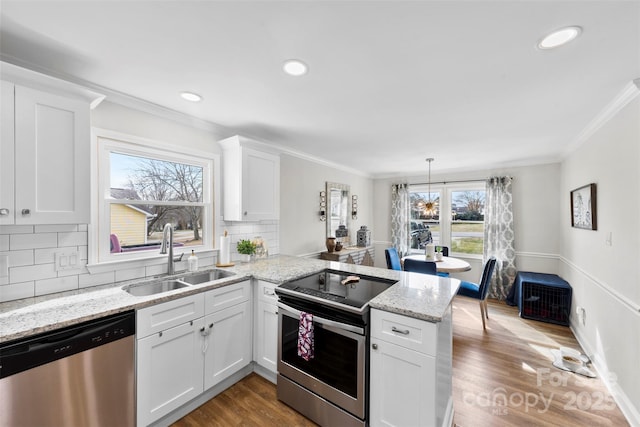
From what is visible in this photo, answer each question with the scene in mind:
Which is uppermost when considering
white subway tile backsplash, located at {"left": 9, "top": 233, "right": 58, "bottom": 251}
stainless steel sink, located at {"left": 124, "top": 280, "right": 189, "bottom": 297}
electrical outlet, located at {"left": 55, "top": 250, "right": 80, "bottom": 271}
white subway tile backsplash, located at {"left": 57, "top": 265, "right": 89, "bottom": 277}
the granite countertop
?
white subway tile backsplash, located at {"left": 9, "top": 233, "right": 58, "bottom": 251}

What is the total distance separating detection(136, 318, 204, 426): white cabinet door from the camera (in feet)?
5.29

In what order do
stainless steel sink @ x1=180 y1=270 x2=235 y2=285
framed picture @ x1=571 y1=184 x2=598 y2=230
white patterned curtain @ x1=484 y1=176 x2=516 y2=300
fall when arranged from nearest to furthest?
stainless steel sink @ x1=180 y1=270 x2=235 y2=285 → framed picture @ x1=571 y1=184 x2=598 y2=230 → white patterned curtain @ x1=484 y1=176 x2=516 y2=300

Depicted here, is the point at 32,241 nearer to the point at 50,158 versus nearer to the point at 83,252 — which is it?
the point at 83,252

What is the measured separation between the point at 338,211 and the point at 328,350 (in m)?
3.23

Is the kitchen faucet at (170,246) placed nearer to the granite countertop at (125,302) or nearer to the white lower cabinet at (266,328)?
the granite countertop at (125,302)

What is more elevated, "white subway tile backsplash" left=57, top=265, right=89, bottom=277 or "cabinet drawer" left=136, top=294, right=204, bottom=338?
"white subway tile backsplash" left=57, top=265, right=89, bottom=277

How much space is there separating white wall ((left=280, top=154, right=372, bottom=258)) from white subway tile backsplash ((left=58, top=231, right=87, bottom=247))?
2085 mm

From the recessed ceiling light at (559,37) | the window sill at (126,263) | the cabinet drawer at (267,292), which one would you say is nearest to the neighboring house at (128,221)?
the window sill at (126,263)

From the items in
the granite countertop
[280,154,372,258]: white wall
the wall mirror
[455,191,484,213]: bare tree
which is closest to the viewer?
the granite countertop

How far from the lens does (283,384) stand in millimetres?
1981

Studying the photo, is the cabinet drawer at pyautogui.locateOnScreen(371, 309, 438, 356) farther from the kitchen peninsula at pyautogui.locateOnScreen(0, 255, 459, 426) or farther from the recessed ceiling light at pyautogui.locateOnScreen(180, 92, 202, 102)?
the recessed ceiling light at pyautogui.locateOnScreen(180, 92, 202, 102)

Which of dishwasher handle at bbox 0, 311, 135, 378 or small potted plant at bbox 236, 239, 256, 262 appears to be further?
small potted plant at bbox 236, 239, 256, 262

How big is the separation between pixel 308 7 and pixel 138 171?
196 centimetres

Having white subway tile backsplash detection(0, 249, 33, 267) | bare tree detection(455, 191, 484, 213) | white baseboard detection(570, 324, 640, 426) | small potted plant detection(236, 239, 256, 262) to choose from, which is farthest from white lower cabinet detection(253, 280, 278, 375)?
bare tree detection(455, 191, 484, 213)
